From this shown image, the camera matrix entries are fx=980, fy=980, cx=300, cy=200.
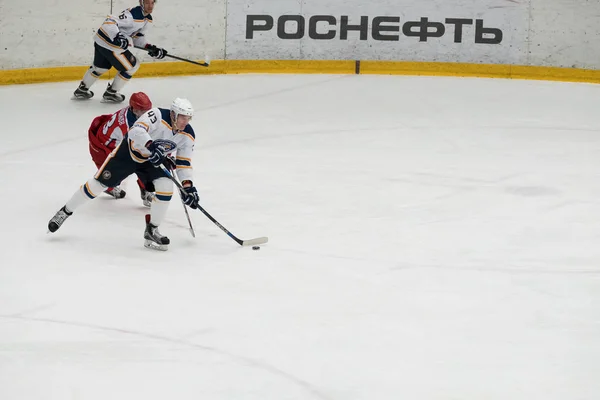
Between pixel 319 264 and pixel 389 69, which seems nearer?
pixel 319 264

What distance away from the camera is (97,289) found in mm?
4395

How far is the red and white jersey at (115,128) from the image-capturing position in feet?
18.2

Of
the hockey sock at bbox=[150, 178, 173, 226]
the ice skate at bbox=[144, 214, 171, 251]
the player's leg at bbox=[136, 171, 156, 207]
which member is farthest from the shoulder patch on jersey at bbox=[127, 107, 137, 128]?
the ice skate at bbox=[144, 214, 171, 251]

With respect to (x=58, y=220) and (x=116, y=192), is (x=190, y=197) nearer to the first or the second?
(x=58, y=220)

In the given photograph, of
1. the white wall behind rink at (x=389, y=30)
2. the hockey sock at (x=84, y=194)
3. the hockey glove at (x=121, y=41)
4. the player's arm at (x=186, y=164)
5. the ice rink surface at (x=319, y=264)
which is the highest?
the white wall behind rink at (x=389, y=30)

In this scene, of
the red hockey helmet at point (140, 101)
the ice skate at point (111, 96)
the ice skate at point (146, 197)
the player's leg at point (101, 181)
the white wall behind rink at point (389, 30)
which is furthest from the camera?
the white wall behind rink at point (389, 30)

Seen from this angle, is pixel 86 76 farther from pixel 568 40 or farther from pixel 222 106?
pixel 568 40

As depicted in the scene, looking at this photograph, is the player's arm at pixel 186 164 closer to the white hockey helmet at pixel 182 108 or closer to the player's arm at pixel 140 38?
the white hockey helmet at pixel 182 108

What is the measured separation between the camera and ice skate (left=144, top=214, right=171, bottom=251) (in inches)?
195

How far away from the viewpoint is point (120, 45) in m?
8.09

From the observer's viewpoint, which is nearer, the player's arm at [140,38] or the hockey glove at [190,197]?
the hockey glove at [190,197]

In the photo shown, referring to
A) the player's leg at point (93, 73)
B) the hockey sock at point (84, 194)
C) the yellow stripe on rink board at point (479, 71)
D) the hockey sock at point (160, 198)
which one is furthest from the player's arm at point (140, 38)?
the hockey sock at point (160, 198)

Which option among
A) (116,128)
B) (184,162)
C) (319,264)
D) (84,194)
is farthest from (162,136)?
(319,264)

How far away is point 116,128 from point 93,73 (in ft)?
9.61
